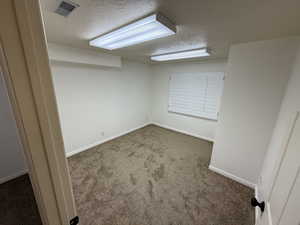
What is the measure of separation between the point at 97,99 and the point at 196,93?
105 inches

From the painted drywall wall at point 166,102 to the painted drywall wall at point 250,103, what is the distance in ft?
4.40

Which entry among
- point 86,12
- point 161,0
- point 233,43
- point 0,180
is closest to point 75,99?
point 0,180

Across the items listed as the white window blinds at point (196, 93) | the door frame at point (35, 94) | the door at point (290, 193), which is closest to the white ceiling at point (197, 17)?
the door frame at point (35, 94)

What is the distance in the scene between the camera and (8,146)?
198 cm

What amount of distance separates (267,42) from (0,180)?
14.1 ft

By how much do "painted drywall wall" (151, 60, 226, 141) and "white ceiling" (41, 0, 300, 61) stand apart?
1.74 meters

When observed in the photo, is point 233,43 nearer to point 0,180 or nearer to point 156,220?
point 156,220

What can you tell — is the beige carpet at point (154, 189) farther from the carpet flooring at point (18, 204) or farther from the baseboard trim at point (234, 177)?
the carpet flooring at point (18, 204)

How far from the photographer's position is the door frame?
36 centimetres

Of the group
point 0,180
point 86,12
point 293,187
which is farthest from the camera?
point 0,180

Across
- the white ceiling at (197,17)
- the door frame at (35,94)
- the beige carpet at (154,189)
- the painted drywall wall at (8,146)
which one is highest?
the white ceiling at (197,17)

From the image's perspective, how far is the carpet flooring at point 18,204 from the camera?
1416mm

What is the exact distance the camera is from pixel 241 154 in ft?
6.60

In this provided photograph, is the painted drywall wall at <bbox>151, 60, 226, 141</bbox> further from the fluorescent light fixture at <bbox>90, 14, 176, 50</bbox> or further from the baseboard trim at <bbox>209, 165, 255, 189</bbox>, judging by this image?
the fluorescent light fixture at <bbox>90, 14, 176, 50</bbox>
